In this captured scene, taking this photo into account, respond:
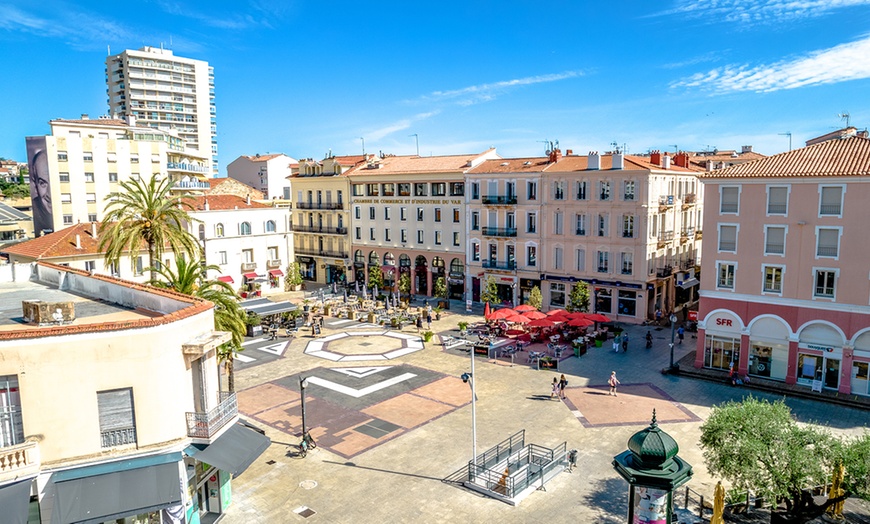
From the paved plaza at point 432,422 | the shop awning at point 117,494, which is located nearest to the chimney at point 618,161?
the paved plaza at point 432,422

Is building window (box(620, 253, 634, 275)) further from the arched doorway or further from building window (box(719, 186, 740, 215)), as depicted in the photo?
the arched doorway

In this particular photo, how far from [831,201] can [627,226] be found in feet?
55.4

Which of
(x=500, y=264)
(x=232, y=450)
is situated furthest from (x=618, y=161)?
(x=232, y=450)

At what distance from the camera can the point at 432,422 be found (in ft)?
91.9

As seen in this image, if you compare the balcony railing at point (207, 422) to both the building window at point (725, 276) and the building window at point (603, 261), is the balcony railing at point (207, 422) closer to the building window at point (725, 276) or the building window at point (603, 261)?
the building window at point (725, 276)

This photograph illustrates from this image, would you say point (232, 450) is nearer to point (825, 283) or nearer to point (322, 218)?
point (825, 283)

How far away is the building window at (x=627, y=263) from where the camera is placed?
46.8 m

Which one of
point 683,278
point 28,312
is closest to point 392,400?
point 28,312

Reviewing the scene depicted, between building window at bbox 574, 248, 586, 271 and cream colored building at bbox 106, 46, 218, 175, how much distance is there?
8540cm

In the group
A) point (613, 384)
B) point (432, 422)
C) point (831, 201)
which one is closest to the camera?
point (432, 422)

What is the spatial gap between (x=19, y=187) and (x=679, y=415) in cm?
10718

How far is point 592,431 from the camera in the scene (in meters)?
26.8

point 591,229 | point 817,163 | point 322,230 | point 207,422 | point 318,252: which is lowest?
point 207,422

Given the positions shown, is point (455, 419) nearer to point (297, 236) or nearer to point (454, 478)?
point (454, 478)
